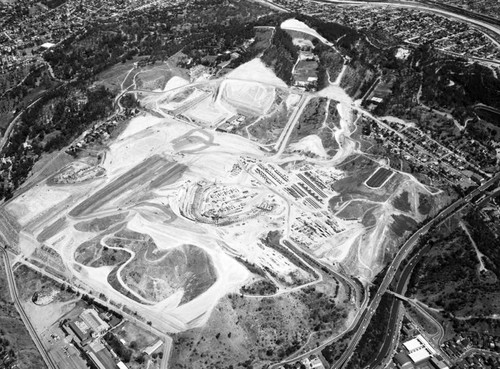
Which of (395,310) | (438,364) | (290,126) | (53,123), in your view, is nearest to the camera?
(438,364)

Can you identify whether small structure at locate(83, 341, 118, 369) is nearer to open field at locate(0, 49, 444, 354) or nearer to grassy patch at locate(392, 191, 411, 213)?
A: open field at locate(0, 49, 444, 354)

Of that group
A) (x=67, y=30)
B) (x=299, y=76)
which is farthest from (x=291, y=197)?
(x=67, y=30)

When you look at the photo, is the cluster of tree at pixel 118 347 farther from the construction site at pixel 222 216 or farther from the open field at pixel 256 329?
the open field at pixel 256 329

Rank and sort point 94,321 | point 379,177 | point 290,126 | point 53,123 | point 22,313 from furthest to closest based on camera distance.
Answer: point 53,123, point 290,126, point 379,177, point 22,313, point 94,321

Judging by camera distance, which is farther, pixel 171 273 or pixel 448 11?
pixel 448 11

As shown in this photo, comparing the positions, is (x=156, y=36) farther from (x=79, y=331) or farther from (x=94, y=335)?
(x=94, y=335)

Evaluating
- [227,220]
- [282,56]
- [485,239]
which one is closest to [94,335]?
[227,220]

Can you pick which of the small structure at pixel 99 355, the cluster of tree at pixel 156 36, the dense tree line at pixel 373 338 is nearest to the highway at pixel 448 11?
the cluster of tree at pixel 156 36
